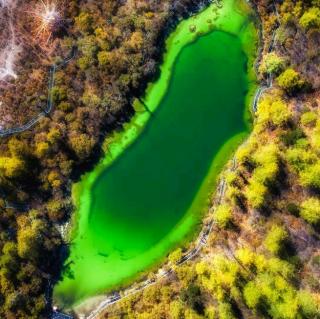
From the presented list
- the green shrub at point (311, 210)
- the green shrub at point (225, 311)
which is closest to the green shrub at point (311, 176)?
the green shrub at point (311, 210)

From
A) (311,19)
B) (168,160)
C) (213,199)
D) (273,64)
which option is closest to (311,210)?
(213,199)

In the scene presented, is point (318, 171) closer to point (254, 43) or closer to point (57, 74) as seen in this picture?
point (254, 43)

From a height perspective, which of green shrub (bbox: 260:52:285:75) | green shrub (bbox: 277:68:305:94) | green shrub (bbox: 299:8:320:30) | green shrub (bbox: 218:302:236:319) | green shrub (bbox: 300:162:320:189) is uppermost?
green shrub (bbox: 299:8:320:30)

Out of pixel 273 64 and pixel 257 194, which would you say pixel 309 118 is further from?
pixel 257 194

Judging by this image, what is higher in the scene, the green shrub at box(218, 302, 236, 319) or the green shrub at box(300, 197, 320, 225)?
the green shrub at box(300, 197, 320, 225)

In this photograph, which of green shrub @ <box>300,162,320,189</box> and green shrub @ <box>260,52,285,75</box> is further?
green shrub @ <box>260,52,285,75</box>

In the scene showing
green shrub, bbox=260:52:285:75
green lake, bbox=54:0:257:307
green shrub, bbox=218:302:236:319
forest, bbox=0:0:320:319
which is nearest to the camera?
green shrub, bbox=218:302:236:319

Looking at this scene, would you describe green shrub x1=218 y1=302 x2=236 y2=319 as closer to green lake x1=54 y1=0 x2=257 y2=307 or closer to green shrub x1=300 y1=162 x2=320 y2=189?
green lake x1=54 y1=0 x2=257 y2=307

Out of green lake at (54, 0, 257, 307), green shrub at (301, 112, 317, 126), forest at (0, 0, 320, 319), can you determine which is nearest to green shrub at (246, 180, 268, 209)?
forest at (0, 0, 320, 319)
